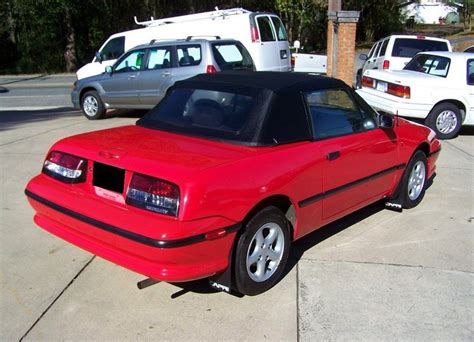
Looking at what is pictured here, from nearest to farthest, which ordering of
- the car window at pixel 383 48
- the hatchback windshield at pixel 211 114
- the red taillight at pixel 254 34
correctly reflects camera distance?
the hatchback windshield at pixel 211 114
the red taillight at pixel 254 34
the car window at pixel 383 48

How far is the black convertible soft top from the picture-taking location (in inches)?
158

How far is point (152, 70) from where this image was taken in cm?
1111

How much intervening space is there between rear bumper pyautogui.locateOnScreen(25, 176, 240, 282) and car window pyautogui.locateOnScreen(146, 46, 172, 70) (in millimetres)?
8018

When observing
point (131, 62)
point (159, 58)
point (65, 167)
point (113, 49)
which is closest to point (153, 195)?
point (65, 167)

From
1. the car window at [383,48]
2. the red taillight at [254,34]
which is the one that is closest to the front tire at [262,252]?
the red taillight at [254,34]

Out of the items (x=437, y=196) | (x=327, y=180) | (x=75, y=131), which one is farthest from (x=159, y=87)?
(x=327, y=180)

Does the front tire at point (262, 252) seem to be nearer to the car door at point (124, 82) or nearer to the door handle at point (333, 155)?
the door handle at point (333, 155)

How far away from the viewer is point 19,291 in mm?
3674

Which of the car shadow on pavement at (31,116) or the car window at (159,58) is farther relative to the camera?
the car window at (159,58)

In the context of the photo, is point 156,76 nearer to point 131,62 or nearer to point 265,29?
point 131,62

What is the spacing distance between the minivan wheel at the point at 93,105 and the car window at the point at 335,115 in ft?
26.4

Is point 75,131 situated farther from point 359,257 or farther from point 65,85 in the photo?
point 65,85

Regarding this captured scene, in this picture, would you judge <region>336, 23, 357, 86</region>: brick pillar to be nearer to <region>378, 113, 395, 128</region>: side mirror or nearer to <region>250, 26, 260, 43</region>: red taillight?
<region>250, 26, 260, 43</region>: red taillight

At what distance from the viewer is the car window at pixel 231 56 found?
1083 cm
